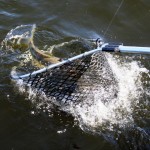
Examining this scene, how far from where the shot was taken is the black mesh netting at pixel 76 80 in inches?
209

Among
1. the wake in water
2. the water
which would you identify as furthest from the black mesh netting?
the water

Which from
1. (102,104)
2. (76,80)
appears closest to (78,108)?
(102,104)

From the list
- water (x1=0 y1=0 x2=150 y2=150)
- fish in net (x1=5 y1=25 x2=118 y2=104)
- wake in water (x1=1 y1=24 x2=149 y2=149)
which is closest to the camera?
fish in net (x1=5 y1=25 x2=118 y2=104)

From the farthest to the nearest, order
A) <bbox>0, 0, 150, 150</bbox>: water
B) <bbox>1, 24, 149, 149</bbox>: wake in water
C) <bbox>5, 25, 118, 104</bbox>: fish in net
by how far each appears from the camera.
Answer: <bbox>1, 24, 149, 149</bbox>: wake in water, <bbox>0, 0, 150, 150</bbox>: water, <bbox>5, 25, 118, 104</bbox>: fish in net

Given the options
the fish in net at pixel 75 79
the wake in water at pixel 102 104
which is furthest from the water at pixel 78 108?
the fish in net at pixel 75 79

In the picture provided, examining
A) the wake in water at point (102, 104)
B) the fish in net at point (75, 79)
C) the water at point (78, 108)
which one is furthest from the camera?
the wake in water at point (102, 104)

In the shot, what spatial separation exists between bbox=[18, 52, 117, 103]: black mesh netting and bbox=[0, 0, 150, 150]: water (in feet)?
0.63

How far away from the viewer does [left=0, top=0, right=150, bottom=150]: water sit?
545 cm

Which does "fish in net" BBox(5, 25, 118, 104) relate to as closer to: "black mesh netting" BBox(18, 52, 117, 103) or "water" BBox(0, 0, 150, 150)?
"black mesh netting" BBox(18, 52, 117, 103)

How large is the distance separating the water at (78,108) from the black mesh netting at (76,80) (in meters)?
0.19

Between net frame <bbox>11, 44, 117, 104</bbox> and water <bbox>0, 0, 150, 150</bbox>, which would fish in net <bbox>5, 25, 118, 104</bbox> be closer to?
net frame <bbox>11, 44, 117, 104</bbox>

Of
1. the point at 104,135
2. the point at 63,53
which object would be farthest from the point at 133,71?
the point at 104,135

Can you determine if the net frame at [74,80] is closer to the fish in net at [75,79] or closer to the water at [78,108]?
the fish in net at [75,79]

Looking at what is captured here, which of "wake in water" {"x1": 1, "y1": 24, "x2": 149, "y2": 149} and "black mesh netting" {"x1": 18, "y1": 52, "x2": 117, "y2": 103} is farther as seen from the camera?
"wake in water" {"x1": 1, "y1": 24, "x2": 149, "y2": 149}
